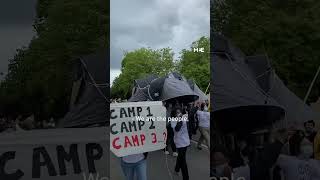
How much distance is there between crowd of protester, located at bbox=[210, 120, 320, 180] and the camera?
16.0 feet

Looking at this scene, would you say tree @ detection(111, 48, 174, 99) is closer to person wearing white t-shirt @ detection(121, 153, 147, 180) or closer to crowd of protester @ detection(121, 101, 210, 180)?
crowd of protester @ detection(121, 101, 210, 180)

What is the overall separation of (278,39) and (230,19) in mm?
492

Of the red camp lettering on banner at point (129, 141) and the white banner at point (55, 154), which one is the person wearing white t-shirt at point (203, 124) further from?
the white banner at point (55, 154)

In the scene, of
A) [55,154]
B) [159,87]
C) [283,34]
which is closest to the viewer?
[55,154]

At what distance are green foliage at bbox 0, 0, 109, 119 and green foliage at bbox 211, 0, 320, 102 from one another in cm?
123

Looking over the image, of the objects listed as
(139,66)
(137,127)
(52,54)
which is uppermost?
(52,54)

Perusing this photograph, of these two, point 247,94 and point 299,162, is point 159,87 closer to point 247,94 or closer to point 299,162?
point 247,94

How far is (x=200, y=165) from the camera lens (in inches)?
190

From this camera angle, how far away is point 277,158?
4965 millimetres

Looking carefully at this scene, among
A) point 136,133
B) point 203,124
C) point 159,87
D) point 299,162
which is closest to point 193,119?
point 203,124

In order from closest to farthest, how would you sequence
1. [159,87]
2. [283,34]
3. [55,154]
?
[55,154] → [159,87] → [283,34]

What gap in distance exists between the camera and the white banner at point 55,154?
4664mm

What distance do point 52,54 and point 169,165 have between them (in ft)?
4.78

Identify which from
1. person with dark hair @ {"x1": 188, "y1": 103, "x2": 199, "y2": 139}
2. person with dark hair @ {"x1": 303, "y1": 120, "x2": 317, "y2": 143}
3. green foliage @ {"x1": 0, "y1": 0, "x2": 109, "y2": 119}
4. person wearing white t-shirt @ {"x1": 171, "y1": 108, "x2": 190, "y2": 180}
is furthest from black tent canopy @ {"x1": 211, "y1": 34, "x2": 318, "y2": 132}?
green foliage @ {"x1": 0, "y1": 0, "x2": 109, "y2": 119}
